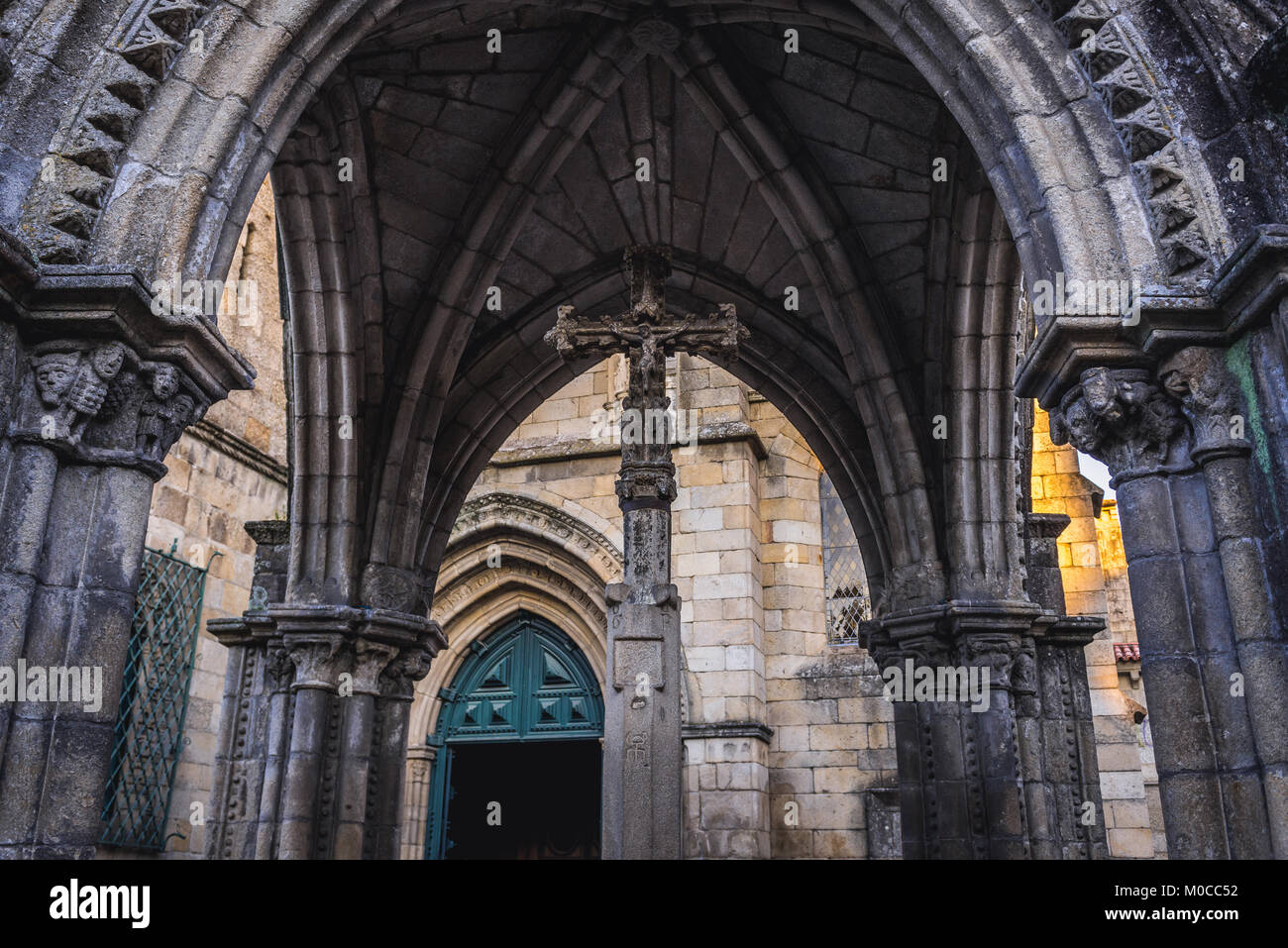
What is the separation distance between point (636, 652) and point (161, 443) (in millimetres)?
2033

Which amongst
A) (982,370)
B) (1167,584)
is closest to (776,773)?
(982,370)

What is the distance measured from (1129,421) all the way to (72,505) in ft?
10.7

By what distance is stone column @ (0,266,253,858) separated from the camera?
3.12m

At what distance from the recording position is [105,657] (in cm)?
327

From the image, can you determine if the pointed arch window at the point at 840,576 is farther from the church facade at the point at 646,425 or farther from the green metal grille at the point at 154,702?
the green metal grille at the point at 154,702

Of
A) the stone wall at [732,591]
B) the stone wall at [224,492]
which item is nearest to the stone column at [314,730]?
the stone wall at [224,492]

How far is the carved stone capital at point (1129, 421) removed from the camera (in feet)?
11.2

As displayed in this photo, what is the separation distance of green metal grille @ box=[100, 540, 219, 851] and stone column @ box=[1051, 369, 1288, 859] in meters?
6.93

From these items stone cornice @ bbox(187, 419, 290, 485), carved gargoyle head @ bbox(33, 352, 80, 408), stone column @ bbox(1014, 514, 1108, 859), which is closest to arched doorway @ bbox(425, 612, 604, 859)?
stone cornice @ bbox(187, 419, 290, 485)

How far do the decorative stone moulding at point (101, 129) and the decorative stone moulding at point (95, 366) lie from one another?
16 cm

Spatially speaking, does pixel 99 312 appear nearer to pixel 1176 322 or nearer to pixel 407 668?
pixel 1176 322

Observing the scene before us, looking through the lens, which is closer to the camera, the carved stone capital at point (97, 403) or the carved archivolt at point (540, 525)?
the carved stone capital at point (97, 403)

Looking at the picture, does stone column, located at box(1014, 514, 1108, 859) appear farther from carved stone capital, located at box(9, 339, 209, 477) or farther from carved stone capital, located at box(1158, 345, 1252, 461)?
carved stone capital, located at box(9, 339, 209, 477)

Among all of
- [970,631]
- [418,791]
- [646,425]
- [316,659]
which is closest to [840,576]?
[970,631]
